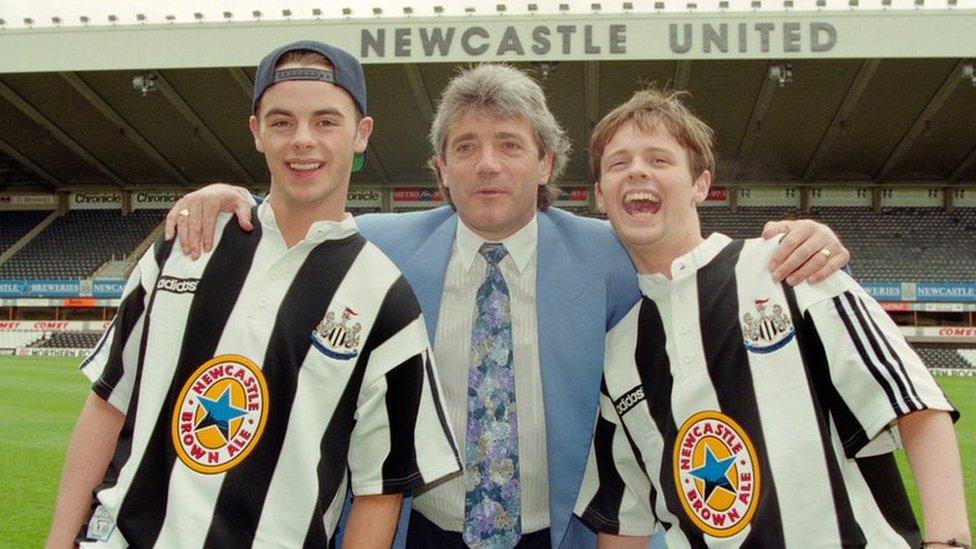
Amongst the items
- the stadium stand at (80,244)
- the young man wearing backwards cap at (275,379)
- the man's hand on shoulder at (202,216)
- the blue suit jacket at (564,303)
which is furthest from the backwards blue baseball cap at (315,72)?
the stadium stand at (80,244)

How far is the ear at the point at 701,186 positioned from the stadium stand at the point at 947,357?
71.3 ft

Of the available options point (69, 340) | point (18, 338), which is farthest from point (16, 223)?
point (69, 340)

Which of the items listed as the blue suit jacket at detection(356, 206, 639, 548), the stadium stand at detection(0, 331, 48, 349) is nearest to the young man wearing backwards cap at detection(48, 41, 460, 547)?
the blue suit jacket at detection(356, 206, 639, 548)

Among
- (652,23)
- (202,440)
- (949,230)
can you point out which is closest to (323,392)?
(202,440)

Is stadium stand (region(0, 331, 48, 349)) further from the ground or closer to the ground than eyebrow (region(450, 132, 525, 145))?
further from the ground

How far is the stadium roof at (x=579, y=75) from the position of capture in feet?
65.2

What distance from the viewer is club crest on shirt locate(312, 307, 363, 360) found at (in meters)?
2.02

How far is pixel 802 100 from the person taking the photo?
22.7 meters

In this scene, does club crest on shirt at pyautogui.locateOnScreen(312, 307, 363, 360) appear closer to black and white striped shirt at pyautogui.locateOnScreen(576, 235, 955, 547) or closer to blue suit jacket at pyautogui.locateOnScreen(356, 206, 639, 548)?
blue suit jacket at pyautogui.locateOnScreen(356, 206, 639, 548)

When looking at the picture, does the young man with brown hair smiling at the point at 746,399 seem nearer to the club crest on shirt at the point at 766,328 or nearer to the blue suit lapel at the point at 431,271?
the club crest on shirt at the point at 766,328

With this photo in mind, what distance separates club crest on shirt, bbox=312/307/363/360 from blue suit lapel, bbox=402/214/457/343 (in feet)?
1.49

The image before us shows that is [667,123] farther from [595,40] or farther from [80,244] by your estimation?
[80,244]

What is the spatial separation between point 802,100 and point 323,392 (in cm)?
2318

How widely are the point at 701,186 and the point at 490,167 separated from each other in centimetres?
63
